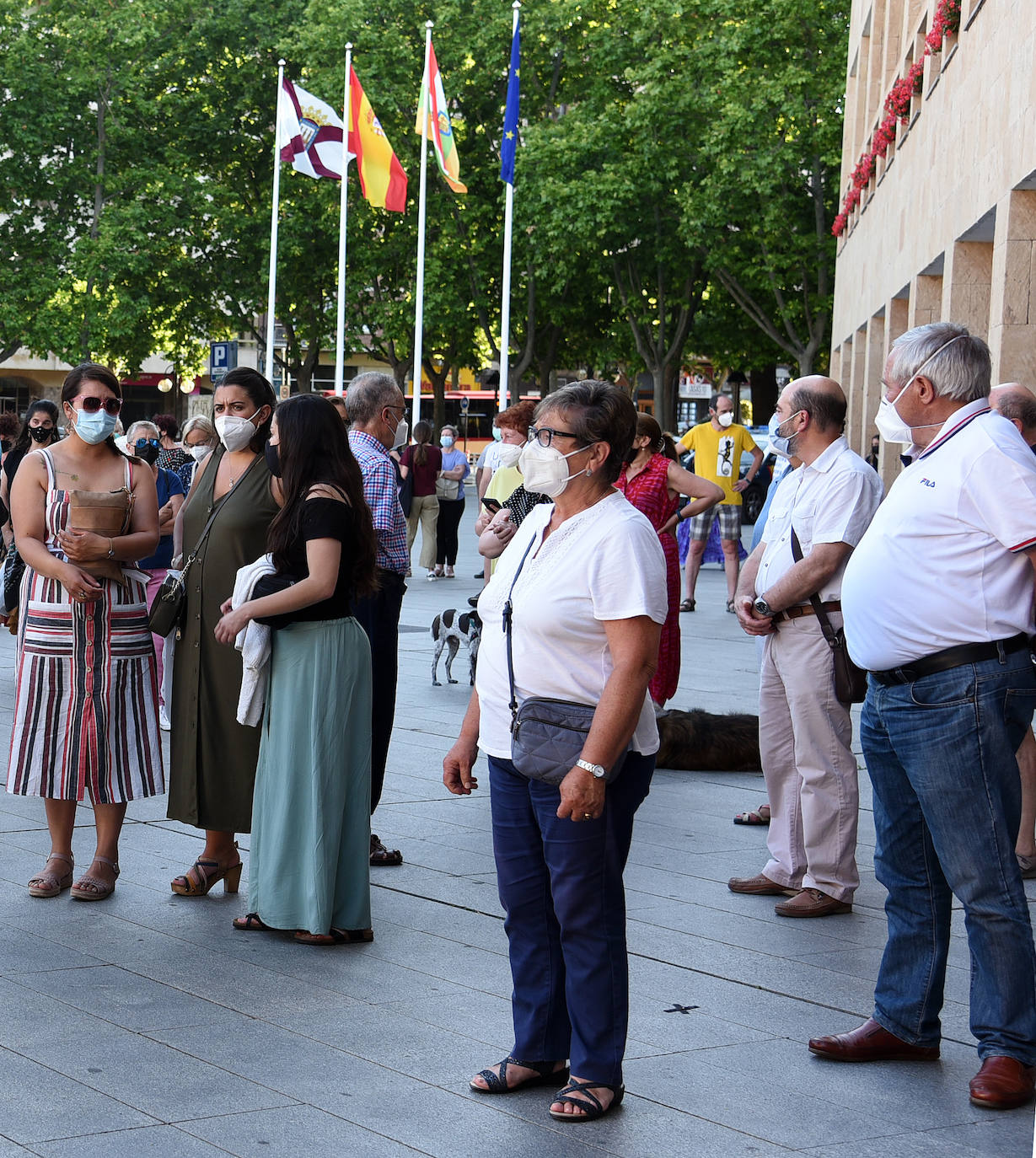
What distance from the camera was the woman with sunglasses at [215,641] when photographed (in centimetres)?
604

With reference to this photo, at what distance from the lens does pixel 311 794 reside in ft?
18.7

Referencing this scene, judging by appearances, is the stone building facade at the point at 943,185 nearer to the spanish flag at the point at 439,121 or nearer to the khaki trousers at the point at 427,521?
the khaki trousers at the point at 427,521

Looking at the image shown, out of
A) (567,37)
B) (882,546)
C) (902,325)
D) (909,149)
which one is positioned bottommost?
(882,546)

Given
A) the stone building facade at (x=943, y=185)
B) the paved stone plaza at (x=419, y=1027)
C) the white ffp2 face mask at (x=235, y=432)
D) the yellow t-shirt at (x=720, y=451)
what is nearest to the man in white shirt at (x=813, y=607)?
the paved stone plaza at (x=419, y=1027)

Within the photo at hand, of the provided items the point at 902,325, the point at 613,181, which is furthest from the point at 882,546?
the point at 613,181

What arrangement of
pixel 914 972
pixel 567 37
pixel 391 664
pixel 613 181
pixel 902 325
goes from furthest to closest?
pixel 567 37
pixel 613 181
pixel 902 325
pixel 391 664
pixel 914 972

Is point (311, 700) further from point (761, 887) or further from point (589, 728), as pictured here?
point (761, 887)

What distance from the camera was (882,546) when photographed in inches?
176

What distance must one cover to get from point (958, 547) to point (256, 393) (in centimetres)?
297

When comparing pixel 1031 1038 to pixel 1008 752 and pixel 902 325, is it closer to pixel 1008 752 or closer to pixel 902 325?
pixel 1008 752

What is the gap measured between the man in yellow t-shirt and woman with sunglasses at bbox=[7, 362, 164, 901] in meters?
11.4

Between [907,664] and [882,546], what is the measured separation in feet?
1.07

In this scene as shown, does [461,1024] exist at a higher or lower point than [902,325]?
lower

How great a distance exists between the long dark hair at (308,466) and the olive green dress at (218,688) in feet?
0.95
